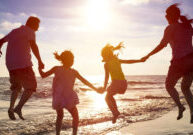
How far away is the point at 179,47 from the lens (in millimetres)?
5727

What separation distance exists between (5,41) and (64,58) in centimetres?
170

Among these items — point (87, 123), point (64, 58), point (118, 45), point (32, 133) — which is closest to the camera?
point (64, 58)

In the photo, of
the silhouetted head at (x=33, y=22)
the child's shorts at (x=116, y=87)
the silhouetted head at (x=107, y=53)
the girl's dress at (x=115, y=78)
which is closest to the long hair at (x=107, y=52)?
the silhouetted head at (x=107, y=53)

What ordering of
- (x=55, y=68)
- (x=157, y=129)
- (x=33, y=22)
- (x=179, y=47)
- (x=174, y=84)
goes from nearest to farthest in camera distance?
(x=55, y=68), (x=179, y=47), (x=174, y=84), (x=33, y=22), (x=157, y=129)

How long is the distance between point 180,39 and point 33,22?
357 centimetres

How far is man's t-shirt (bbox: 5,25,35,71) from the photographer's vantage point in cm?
588

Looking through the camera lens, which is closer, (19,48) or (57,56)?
(57,56)

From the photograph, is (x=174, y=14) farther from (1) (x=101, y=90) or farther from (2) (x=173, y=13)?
(1) (x=101, y=90)

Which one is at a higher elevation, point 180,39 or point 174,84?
point 180,39

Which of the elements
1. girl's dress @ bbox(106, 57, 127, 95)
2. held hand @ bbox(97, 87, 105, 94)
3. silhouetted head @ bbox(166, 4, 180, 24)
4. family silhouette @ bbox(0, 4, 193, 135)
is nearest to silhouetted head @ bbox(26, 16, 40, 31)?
family silhouette @ bbox(0, 4, 193, 135)

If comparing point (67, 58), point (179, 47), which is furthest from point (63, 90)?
point (179, 47)

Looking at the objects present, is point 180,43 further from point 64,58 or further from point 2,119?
point 2,119

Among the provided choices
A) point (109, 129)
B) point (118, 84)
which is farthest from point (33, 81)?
point (109, 129)

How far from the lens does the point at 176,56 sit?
573 centimetres
